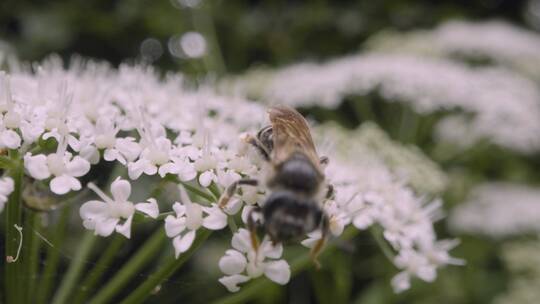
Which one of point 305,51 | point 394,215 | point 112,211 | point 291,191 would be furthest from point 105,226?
point 305,51

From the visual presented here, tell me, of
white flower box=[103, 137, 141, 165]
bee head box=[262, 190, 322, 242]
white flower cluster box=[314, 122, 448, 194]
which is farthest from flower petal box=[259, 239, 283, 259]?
white flower cluster box=[314, 122, 448, 194]

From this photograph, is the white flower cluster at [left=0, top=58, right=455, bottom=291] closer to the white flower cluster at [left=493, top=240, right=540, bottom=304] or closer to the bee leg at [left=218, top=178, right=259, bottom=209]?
the bee leg at [left=218, top=178, right=259, bottom=209]

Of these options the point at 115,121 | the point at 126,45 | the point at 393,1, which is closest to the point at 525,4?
the point at 393,1

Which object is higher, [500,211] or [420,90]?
[420,90]

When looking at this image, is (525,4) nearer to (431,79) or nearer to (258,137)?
(431,79)

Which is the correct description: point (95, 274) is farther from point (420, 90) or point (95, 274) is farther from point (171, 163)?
point (420, 90)

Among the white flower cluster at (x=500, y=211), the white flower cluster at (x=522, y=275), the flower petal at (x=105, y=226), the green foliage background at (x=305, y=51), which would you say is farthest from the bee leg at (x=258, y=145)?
the white flower cluster at (x=500, y=211)
